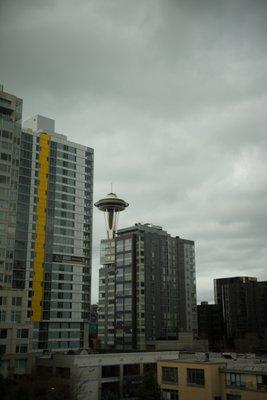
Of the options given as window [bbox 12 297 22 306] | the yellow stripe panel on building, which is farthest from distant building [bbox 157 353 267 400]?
the yellow stripe panel on building

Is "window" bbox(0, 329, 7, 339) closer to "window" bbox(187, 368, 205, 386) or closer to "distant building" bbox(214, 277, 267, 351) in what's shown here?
"window" bbox(187, 368, 205, 386)

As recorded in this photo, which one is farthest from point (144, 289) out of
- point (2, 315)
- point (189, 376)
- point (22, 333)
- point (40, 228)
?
point (189, 376)

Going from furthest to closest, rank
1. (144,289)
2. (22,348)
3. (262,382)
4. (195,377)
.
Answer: (144,289) < (22,348) < (195,377) < (262,382)

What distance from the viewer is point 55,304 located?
369ft

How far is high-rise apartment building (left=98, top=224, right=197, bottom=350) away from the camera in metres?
146

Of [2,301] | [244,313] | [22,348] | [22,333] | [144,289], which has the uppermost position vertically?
[144,289]

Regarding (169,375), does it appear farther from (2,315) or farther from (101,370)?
(2,315)

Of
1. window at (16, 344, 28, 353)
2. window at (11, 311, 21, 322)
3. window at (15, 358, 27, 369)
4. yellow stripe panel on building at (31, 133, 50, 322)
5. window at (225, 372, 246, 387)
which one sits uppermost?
yellow stripe panel on building at (31, 133, 50, 322)

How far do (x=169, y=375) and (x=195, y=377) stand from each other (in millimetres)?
6175

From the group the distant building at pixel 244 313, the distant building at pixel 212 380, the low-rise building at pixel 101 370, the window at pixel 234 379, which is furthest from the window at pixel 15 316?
the distant building at pixel 244 313

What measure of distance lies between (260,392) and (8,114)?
272 feet

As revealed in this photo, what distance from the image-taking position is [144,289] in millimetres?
149000

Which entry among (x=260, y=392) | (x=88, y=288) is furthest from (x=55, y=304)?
(x=260, y=392)

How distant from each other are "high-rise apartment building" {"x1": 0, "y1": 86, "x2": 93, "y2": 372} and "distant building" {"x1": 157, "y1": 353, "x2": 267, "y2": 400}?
44914 mm
